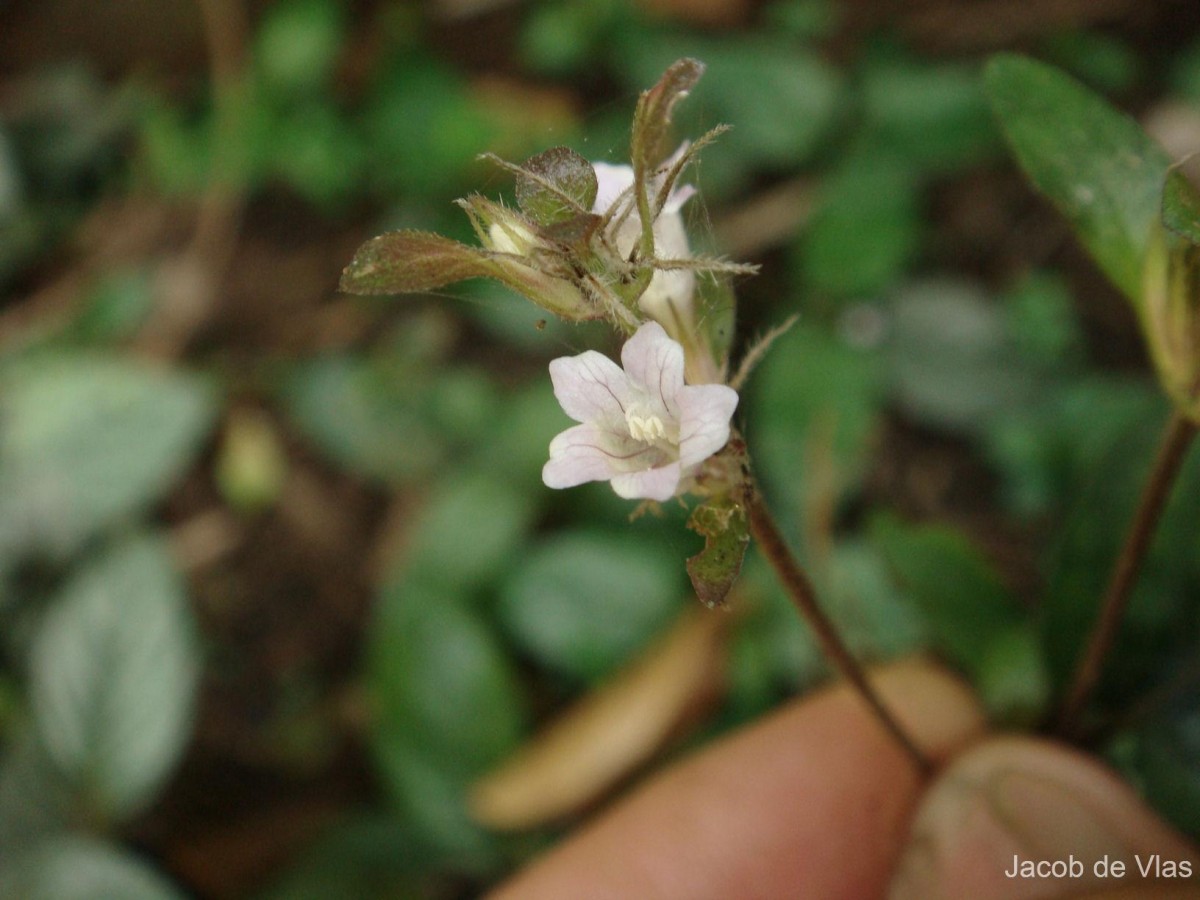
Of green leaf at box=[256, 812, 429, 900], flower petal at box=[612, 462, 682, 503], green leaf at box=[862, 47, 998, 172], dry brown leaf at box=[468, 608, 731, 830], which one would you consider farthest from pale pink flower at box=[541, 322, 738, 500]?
green leaf at box=[862, 47, 998, 172]

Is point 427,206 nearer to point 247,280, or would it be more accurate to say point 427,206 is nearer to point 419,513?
point 247,280

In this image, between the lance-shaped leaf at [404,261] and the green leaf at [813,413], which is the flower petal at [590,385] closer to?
the lance-shaped leaf at [404,261]

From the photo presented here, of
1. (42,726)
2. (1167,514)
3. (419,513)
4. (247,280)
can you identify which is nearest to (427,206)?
(247,280)

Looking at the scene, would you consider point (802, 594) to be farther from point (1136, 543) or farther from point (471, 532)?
point (471, 532)

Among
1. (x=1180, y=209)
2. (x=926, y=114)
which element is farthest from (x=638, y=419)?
(x=926, y=114)

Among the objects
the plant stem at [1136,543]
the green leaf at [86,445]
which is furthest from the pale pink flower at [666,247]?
the green leaf at [86,445]
